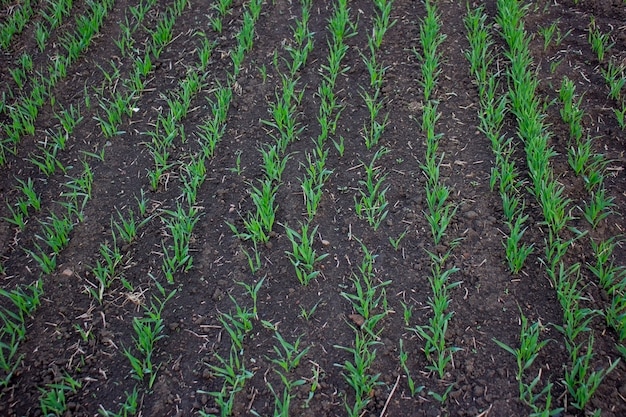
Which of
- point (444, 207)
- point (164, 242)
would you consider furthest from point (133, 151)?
point (444, 207)

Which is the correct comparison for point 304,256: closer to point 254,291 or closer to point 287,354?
point 254,291

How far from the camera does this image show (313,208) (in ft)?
9.10

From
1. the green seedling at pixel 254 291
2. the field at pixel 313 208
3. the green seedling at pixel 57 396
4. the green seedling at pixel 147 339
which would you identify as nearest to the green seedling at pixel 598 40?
the field at pixel 313 208

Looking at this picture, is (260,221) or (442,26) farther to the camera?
(442,26)

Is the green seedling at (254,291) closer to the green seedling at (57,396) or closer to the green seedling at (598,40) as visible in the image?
the green seedling at (57,396)

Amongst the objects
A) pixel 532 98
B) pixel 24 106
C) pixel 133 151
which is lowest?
pixel 532 98

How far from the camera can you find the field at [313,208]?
90.0 inches

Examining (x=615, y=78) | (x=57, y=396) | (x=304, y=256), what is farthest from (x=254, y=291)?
(x=615, y=78)

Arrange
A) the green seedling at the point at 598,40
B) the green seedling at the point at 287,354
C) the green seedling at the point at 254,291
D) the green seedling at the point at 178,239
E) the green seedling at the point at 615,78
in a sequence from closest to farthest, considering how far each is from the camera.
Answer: the green seedling at the point at 287,354 < the green seedling at the point at 254,291 < the green seedling at the point at 178,239 < the green seedling at the point at 615,78 < the green seedling at the point at 598,40

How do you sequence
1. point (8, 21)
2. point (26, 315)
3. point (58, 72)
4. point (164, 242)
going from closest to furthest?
point (26, 315) < point (164, 242) < point (58, 72) < point (8, 21)

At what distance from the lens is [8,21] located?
149 inches

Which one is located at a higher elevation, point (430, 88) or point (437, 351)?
point (430, 88)

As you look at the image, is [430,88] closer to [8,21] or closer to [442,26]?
Result: [442,26]

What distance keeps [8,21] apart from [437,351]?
313 centimetres
